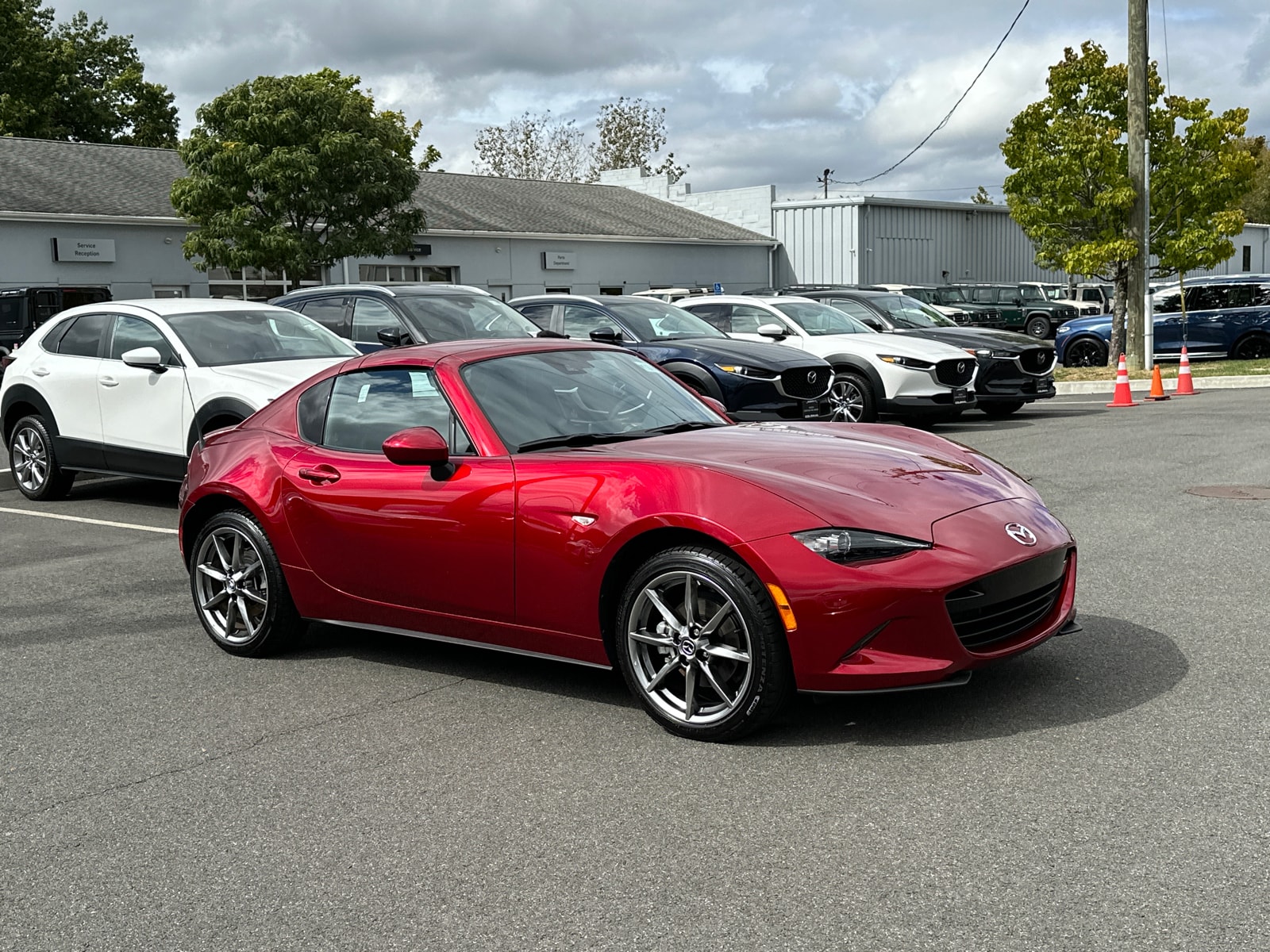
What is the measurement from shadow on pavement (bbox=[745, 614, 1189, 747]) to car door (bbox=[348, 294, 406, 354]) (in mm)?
9340

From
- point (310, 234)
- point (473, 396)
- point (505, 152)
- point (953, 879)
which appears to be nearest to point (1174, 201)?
point (310, 234)

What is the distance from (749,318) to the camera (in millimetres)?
17172

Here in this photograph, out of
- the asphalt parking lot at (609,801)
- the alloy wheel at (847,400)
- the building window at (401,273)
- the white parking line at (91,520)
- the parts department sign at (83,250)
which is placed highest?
the parts department sign at (83,250)

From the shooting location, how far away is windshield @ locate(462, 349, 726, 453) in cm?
568

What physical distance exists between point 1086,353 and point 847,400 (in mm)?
12874

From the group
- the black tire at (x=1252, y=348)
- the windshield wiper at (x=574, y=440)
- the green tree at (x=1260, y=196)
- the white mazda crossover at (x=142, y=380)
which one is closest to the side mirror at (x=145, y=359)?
the white mazda crossover at (x=142, y=380)

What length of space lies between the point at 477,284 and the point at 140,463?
98.8 feet

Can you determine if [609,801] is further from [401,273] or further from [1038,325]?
[1038,325]

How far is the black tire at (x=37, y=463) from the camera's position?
1167 cm

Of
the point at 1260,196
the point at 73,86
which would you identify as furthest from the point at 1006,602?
the point at 1260,196

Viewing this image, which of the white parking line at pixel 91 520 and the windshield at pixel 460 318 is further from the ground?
the windshield at pixel 460 318

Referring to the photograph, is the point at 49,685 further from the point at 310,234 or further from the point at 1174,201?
the point at 310,234

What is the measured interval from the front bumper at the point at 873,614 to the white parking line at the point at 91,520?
20.9ft

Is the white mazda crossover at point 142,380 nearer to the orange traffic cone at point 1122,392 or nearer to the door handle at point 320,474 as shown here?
the door handle at point 320,474
